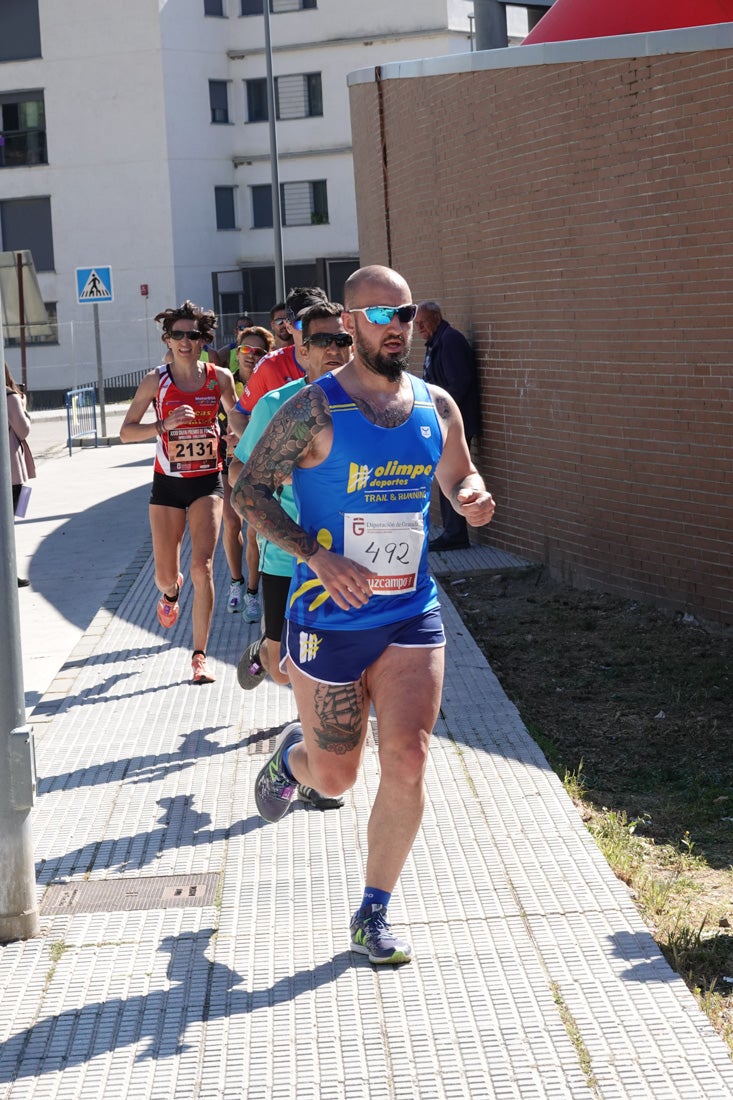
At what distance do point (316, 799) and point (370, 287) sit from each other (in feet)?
6.81

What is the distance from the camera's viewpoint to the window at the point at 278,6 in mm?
49062

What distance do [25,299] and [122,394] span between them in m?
21.2

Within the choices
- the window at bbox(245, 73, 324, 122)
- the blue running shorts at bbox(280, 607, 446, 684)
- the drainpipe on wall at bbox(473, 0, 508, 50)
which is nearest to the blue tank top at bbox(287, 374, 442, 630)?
the blue running shorts at bbox(280, 607, 446, 684)

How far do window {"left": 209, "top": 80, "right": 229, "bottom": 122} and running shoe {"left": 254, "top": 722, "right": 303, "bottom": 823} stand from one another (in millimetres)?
46697

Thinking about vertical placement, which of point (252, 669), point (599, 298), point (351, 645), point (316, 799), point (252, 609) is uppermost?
point (599, 298)

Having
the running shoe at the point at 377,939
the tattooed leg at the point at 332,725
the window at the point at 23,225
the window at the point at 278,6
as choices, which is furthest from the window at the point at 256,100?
the running shoe at the point at 377,939

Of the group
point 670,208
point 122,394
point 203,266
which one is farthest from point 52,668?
point 203,266

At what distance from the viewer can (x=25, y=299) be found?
23.9m

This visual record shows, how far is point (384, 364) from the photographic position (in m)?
4.50

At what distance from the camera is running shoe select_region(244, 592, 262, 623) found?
994cm

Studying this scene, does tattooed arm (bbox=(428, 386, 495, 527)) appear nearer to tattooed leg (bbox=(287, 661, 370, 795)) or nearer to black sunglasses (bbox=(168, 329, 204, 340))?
tattooed leg (bbox=(287, 661, 370, 795))

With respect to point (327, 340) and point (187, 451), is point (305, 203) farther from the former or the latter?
point (327, 340)

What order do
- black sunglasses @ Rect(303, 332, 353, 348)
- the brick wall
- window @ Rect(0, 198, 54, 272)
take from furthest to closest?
window @ Rect(0, 198, 54, 272) → the brick wall → black sunglasses @ Rect(303, 332, 353, 348)

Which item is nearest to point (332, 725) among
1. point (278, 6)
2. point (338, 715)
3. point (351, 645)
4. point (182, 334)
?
point (338, 715)
